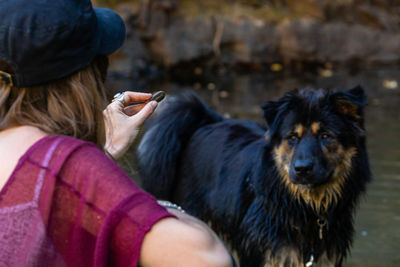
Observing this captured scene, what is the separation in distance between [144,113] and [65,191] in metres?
0.53

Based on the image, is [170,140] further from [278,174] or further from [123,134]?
[123,134]

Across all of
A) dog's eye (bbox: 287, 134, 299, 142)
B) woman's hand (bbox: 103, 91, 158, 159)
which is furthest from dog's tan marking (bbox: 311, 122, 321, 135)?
woman's hand (bbox: 103, 91, 158, 159)

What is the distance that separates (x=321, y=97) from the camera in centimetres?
369

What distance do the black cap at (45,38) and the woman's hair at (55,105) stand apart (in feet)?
0.15

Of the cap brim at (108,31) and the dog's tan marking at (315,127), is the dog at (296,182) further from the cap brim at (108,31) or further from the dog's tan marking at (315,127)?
the cap brim at (108,31)

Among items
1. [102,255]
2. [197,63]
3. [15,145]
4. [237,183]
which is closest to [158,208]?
[102,255]

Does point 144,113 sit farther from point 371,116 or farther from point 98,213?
point 371,116

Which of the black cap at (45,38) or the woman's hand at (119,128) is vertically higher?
the black cap at (45,38)

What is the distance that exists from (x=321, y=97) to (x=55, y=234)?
104 inches

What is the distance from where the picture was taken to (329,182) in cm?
372

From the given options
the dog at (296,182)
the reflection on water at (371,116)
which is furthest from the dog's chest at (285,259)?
the reflection on water at (371,116)

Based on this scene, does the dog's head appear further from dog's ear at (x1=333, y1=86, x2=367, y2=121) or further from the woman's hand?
the woman's hand

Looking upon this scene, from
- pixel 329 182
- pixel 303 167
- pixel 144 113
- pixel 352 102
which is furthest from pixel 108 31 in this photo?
pixel 329 182

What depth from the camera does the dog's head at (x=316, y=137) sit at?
3.56m
